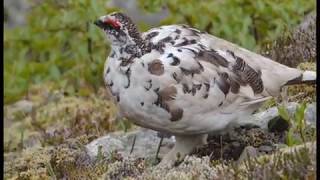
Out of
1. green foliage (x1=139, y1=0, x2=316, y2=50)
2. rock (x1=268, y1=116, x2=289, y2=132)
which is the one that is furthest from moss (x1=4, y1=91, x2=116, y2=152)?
rock (x1=268, y1=116, x2=289, y2=132)

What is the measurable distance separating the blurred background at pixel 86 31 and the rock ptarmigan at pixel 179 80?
3.22m

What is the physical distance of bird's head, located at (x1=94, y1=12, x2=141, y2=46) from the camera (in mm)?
5176

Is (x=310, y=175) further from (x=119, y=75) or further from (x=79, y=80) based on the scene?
(x=79, y=80)

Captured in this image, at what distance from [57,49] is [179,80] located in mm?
4764

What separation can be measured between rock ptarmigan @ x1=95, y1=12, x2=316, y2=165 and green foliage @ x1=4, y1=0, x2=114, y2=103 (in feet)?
12.4

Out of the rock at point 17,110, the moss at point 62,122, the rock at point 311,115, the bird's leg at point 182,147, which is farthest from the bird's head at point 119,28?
the rock at point 17,110

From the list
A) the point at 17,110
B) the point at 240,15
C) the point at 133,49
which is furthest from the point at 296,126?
the point at 17,110

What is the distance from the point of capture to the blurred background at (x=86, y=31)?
891cm

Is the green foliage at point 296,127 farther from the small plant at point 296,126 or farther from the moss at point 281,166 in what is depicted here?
the moss at point 281,166

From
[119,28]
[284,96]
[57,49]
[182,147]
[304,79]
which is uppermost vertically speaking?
[119,28]

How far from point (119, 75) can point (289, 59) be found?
2.17 m

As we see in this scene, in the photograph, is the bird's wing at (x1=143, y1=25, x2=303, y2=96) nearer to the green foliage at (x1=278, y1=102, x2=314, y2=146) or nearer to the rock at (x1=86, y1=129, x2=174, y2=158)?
the green foliage at (x1=278, y1=102, x2=314, y2=146)

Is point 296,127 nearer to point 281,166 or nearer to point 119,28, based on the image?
point 281,166

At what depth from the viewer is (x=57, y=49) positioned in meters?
9.77
